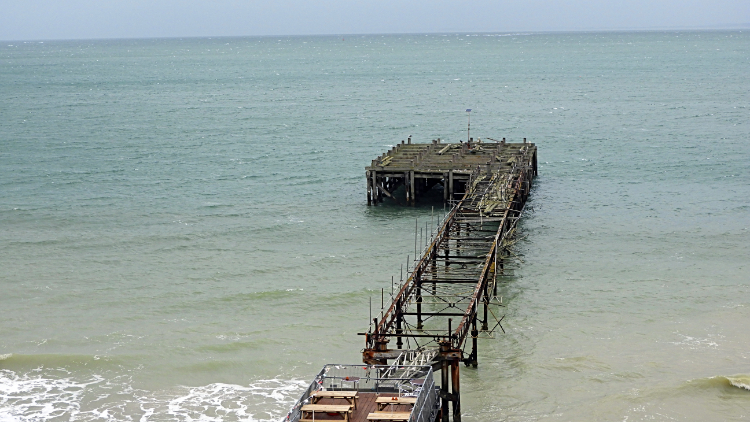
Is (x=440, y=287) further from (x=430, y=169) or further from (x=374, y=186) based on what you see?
(x=374, y=186)

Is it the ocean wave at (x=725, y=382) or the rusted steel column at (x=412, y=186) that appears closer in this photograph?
the ocean wave at (x=725, y=382)

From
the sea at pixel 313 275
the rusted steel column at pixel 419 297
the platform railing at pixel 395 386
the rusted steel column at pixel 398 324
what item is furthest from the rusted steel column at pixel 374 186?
the platform railing at pixel 395 386

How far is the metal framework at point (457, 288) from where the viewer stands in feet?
93.1

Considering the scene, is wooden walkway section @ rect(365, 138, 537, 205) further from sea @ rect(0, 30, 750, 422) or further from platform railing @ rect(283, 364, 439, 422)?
platform railing @ rect(283, 364, 439, 422)

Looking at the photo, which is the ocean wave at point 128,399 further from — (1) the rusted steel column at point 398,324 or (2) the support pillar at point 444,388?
(2) the support pillar at point 444,388

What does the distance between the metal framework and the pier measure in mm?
50

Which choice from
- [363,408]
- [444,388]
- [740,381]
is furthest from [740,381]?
[363,408]

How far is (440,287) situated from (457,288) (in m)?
0.89

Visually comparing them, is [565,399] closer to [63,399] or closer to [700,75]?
[63,399]

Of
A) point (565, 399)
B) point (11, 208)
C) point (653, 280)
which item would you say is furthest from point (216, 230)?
point (565, 399)

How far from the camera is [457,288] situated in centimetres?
4159

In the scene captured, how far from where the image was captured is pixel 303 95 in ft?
504

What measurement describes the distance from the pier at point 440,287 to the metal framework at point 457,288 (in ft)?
0.16

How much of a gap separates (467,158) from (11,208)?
2966 centimetres
